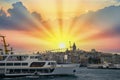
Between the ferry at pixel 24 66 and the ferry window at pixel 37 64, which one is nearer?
the ferry at pixel 24 66

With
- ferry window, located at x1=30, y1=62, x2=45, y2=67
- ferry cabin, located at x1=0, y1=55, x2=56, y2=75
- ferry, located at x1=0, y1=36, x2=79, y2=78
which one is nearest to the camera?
A: ferry, located at x1=0, y1=36, x2=79, y2=78

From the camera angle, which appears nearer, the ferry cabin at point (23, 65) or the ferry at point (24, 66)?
the ferry at point (24, 66)

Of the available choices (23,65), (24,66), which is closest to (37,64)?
(24,66)

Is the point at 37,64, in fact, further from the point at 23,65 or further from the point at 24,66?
the point at 23,65

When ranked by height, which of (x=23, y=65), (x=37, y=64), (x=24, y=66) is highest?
(x=37, y=64)

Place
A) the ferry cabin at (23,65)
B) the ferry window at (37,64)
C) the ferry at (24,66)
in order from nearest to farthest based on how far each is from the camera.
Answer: the ferry at (24,66) < the ferry cabin at (23,65) < the ferry window at (37,64)

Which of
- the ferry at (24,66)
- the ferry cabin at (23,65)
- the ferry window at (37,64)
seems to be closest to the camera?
the ferry at (24,66)

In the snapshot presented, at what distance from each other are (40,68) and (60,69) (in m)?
5.17

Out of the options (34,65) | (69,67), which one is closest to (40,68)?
(34,65)

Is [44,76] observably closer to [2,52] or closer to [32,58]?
[32,58]

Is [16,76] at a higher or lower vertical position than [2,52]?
lower

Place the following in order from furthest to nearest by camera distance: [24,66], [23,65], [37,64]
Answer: [37,64] < [23,65] < [24,66]

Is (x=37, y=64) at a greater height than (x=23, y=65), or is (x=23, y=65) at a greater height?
(x=37, y=64)

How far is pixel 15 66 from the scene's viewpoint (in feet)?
318
